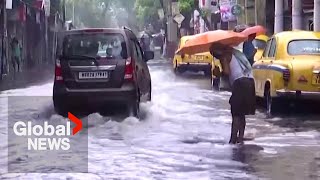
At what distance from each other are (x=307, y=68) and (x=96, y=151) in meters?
4.79

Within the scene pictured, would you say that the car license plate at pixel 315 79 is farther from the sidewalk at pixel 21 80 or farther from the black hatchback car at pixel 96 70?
the sidewalk at pixel 21 80

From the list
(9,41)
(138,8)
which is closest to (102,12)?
(138,8)

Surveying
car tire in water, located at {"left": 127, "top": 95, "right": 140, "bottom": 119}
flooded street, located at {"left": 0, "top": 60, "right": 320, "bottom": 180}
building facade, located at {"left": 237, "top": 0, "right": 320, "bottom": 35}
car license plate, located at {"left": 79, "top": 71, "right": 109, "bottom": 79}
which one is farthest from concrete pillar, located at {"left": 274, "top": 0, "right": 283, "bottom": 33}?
car license plate, located at {"left": 79, "top": 71, "right": 109, "bottom": 79}

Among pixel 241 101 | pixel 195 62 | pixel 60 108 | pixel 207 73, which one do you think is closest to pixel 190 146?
pixel 241 101

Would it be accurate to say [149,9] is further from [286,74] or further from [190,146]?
[190,146]

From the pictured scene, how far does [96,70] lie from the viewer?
13.5 meters

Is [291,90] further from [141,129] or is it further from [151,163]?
[151,163]

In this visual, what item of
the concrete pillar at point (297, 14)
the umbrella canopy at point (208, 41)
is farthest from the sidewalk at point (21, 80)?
the umbrella canopy at point (208, 41)

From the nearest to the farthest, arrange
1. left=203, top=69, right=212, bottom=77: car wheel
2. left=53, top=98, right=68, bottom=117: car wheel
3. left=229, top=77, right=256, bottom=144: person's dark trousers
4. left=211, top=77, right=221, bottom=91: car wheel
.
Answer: left=229, top=77, right=256, bottom=144: person's dark trousers → left=53, top=98, right=68, bottom=117: car wheel → left=211, top=77, right=221, bottom=91: car wheel → left=203, top=69, right=212, bottom=77: car wheel

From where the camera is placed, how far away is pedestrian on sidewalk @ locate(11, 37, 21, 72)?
3572 centimetres

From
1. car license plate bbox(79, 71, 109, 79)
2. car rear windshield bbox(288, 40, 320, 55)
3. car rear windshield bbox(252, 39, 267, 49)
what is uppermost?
car rear windshield bbox(288, 40, 320, 55)

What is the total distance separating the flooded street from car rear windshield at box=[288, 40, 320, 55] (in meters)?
1.25

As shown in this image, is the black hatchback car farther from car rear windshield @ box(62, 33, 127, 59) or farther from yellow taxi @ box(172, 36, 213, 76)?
yellow taxi @ box(172, 36, 213, 76)

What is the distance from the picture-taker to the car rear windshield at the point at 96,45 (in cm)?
1366
